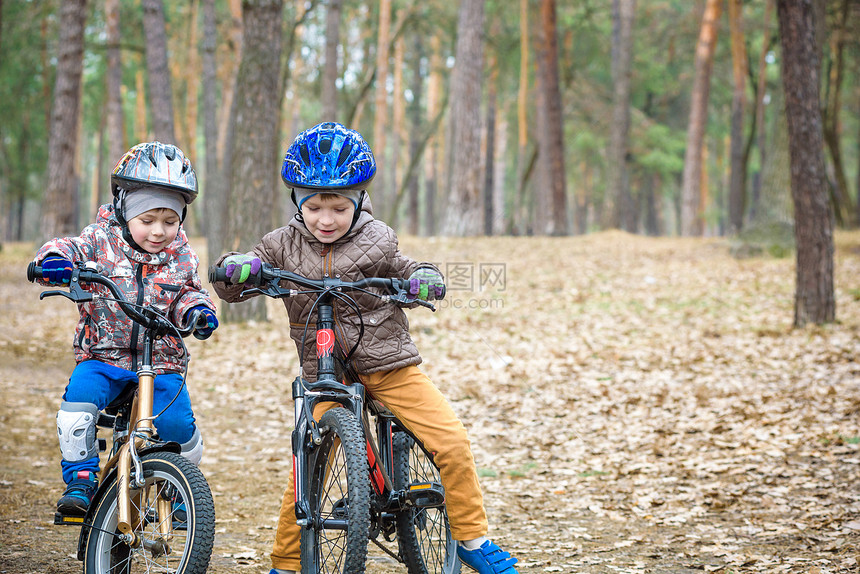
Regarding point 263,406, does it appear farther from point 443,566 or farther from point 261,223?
point 443,566

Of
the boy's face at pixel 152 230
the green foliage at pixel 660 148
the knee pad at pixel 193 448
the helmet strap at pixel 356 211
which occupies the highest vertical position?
the green foliage at pixel 660 148

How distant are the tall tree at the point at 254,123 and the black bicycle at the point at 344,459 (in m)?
8.05

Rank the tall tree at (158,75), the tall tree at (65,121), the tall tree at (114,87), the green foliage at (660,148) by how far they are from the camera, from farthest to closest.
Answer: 1. the green foliage at (660,148)
2. the tall tree at (114,87)
3. the tall tree at (65,121)
4. the tall tree at (158,75)

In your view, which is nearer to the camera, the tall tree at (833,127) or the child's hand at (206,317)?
the child's hand at (206,317)

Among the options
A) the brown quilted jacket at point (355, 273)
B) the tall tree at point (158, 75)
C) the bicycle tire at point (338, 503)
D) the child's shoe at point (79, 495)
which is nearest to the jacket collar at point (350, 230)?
the brown quilted jacket at point (355, 273)

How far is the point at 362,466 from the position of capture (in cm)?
298

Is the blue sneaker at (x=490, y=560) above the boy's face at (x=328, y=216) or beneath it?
beneath

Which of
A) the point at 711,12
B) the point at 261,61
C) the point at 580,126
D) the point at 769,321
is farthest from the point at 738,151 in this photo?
the point at 261,61

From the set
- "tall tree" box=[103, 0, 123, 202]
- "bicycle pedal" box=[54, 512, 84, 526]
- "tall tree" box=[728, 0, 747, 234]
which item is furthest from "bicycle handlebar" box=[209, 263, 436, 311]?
"tall tree" box=[728, 0, 747, 234]

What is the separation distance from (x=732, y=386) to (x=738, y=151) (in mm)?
18969

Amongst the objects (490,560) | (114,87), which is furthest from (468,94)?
(490,560)

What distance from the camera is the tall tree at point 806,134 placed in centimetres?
948

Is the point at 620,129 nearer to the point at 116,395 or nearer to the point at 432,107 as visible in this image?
the point at 432,107

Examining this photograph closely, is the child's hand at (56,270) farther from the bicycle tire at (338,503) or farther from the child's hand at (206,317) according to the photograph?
the bicycle tire at (338,503)
